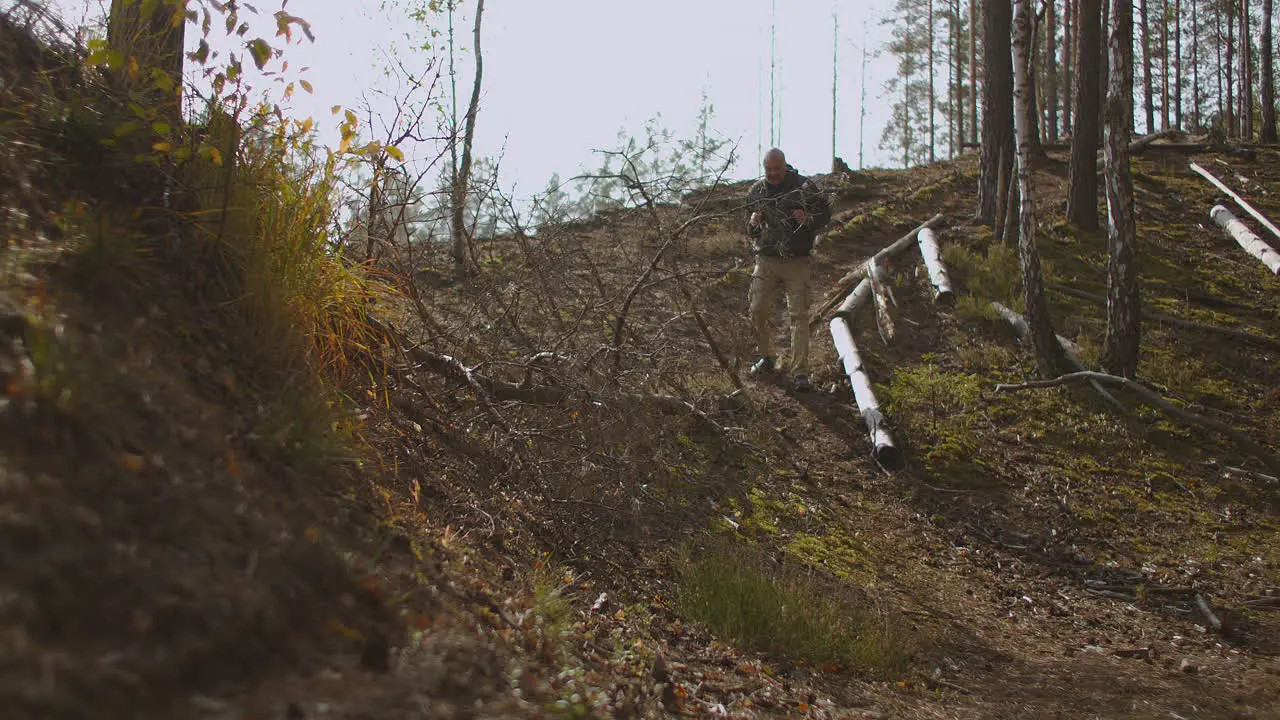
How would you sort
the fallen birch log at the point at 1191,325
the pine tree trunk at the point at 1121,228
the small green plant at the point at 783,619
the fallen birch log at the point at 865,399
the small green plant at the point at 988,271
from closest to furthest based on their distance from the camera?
the small green plant at the point at 783,619, the fallen birch log at the point at 865,399, the pine tree trunk at the point at 1121,228, the fallen birch log at the point at 1191,325, the small green plant at the point at 988,271

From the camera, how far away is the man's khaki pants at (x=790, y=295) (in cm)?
796

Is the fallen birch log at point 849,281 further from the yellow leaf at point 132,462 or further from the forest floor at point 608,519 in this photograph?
the yellow leaf at point 132,462

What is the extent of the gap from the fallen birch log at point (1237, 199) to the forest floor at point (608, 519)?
2.46 m

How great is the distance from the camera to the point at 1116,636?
4852 millimetres

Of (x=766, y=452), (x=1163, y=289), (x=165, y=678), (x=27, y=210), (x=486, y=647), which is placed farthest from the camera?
(x=1163, y=289)

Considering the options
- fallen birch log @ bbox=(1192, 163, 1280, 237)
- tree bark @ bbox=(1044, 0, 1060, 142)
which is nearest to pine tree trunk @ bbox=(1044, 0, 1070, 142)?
tree bark @ bbox=(1044, 0, 1060, 142)

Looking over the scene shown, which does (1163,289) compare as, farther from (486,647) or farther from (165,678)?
(165,678)

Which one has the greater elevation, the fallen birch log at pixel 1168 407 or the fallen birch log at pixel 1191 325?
the fallen birch log at pixel 1191 325

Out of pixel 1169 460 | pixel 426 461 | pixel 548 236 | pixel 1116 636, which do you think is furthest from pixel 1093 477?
pixel 426 461

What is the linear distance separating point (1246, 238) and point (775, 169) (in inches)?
323

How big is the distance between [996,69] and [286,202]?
449 inches

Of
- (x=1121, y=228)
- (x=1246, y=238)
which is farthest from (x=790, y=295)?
(x=1246, y=238)

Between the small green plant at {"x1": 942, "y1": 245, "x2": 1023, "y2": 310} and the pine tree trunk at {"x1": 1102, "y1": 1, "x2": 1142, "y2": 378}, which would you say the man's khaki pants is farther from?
the pine tree trunk at {"x1": 1102, "y1": 1, "x2": 1142, "y2": 378}

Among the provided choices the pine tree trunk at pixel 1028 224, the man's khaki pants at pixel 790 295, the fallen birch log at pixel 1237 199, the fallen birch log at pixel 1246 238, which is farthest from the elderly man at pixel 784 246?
the fallen birch log at pixel 1237 199
